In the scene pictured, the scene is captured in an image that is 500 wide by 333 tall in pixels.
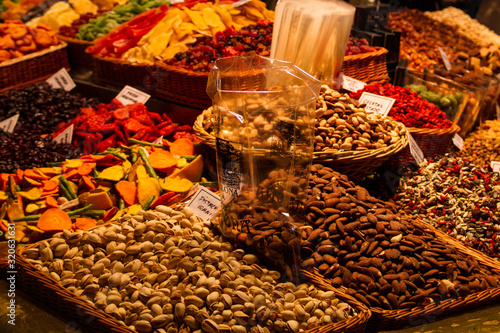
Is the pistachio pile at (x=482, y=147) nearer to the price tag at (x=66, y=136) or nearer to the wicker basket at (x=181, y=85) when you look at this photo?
the wicker basket at (x=181, y=85)

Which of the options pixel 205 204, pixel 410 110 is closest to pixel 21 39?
pixel 205 204

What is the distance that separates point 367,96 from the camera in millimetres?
2367

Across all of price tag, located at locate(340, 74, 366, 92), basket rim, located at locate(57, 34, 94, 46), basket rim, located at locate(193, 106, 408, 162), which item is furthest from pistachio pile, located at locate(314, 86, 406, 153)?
basket rim, located at locate(57, 34, 94, 46)

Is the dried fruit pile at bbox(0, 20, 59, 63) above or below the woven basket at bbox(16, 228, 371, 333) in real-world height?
above

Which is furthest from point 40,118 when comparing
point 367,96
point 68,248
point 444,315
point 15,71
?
point 444,315

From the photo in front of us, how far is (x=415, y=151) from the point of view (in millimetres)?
2068

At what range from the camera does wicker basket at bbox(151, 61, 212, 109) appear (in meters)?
2.44

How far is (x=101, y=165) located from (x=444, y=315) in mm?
1604

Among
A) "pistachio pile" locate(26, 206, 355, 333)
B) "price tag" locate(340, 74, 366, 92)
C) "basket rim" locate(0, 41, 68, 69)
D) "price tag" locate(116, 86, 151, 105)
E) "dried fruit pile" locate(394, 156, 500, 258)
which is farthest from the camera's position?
"basket rim" locate(0, 41, 68, 69)

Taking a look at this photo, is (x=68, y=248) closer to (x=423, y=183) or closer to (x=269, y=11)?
(x=423, y=183)

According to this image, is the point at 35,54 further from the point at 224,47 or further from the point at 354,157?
the point at 354,157

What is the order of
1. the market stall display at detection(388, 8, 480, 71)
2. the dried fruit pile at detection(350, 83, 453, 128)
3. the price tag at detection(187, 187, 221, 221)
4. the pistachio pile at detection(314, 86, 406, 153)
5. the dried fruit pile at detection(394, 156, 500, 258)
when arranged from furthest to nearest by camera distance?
the market stall display at detection(388, 8, 480, 71) < the dried fruit pile at detection(350, 83, 453, 128) < the pistachio pile at detection(314, 86, 406, 153) < the dried fruit pile at detection(394, 156, 500, 258) < the price tag at detection(187, 187, 221, 221)

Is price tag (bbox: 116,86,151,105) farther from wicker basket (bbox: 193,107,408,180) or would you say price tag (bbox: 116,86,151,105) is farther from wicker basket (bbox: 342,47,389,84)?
wicker basket (bbox: 342,47,389,84)

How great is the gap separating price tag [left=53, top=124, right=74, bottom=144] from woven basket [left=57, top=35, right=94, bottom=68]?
1.11 metres
